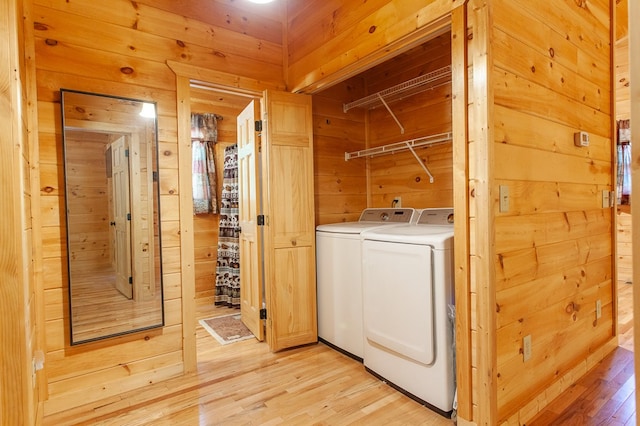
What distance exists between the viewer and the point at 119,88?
7.18 ft

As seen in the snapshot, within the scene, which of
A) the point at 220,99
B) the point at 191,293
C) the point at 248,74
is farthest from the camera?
the point at 220,99

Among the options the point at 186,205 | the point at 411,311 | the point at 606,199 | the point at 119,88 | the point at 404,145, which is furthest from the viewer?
the point at 404,145

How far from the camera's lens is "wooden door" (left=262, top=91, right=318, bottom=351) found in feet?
8.93

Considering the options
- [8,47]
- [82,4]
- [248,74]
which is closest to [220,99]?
[248,74]

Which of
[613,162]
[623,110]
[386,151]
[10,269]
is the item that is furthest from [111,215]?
[623,110]

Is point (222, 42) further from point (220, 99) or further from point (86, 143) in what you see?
point (220, 99)

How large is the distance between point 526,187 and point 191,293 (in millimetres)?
2175

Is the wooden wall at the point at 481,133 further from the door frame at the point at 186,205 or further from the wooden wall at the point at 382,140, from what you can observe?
the wooden wall at the point at 382,140

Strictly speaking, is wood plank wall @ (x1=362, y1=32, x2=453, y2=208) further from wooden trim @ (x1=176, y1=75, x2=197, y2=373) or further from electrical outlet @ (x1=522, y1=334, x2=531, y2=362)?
wooden trim @ (x1=176, y1=75, x2=197, y2=373)

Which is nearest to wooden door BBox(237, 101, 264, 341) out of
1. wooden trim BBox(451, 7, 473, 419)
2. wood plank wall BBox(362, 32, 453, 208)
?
wood plank wall BBox(362, 32, 453, 208)

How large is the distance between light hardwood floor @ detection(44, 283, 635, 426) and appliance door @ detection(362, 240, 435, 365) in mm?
301

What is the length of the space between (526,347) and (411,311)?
60cm

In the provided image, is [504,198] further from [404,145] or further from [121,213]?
[121,213]

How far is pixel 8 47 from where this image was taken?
114 cm
